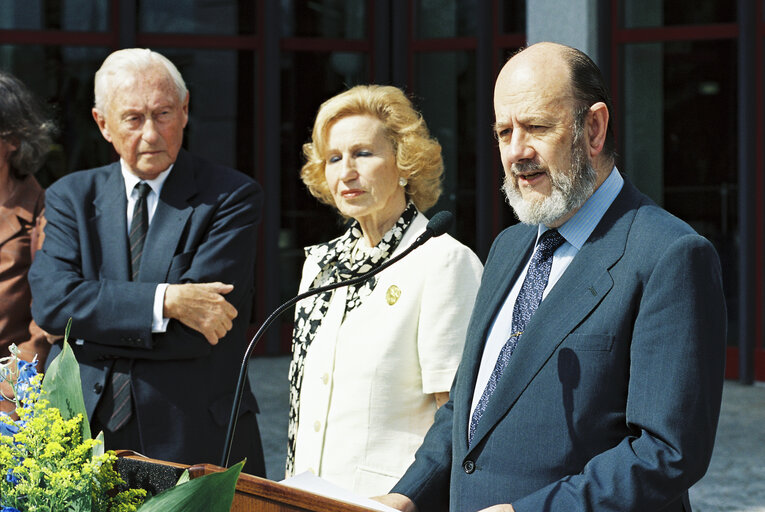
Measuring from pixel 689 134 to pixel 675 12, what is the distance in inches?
45.7

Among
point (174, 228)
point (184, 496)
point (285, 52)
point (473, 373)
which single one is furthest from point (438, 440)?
point (285, 52)

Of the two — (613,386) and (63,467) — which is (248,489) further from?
(613,386)

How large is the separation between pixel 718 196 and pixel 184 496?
8843 millimetres

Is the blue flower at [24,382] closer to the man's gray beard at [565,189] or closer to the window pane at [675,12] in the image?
the man's gray beard at [565,189]

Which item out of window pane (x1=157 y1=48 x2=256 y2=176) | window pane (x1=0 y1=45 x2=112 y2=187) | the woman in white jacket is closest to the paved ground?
window pane (x1=157 y1=48 x2=256 y2=176)

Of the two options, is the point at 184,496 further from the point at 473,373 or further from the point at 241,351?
the point at 241,351

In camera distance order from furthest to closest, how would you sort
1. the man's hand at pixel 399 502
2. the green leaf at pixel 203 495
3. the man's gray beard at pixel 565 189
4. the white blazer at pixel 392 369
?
1. the white blazer at pixel 392 369
2. the man's hand at pixel 399 502
3. the man's gray beard at pixel 565 189
4. the green leaf at pixel 203 495

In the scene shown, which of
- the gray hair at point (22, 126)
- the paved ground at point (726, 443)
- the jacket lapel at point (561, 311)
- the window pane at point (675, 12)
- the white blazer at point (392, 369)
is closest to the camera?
the jacket lapel at point (561, 311)

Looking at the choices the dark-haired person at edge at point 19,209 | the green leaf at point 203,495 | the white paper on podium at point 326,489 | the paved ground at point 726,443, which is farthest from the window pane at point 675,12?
the green leaf at point 203,495

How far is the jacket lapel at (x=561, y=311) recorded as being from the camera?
6.47 ft

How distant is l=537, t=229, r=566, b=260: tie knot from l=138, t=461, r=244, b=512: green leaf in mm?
1011

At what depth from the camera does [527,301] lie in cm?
213

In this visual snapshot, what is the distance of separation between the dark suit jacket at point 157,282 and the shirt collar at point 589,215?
54.4 inches

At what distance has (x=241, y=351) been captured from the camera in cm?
325
